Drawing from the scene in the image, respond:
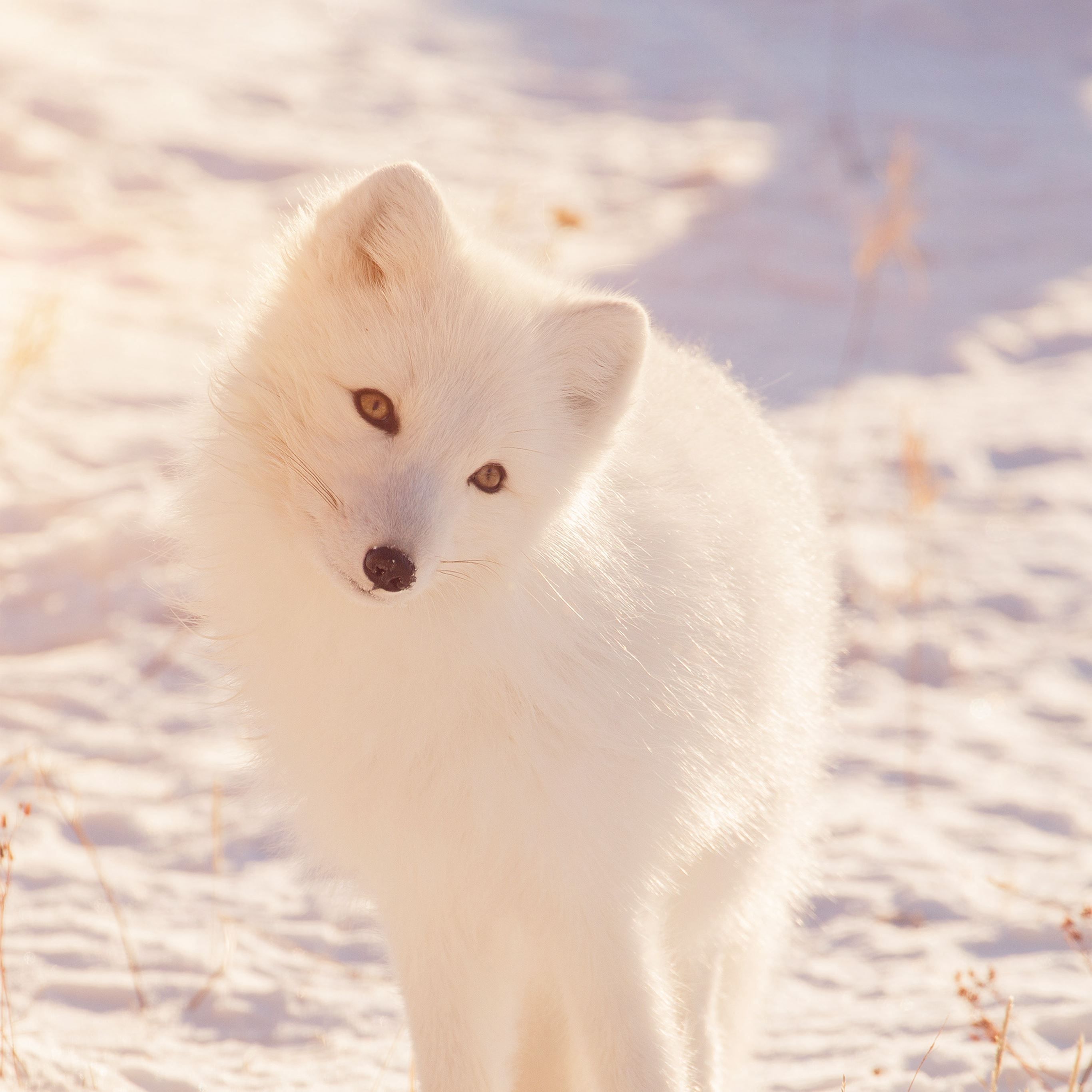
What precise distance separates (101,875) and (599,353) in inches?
74.9

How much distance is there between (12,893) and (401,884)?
156 cm

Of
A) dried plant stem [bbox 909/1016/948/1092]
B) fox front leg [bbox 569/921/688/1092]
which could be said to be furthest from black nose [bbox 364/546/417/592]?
dried plant stem [bbox 909/1016/948/1092]

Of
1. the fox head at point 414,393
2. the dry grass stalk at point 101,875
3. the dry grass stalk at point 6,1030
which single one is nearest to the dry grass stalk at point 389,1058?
the dry grass stalk at point 101,875

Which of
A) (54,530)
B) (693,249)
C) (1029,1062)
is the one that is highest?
(693,249)

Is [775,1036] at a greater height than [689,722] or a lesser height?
lesser

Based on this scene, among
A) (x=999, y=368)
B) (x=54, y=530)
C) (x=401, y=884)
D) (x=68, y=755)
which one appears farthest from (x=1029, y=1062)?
(x=999, y=368)

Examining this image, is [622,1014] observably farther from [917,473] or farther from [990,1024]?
[917,473]

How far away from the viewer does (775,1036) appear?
2959 millimetres

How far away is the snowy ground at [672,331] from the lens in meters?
2.97

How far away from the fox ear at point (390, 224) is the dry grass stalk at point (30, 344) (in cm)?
264

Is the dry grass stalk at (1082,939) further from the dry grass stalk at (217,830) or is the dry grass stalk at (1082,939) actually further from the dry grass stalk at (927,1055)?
the dry grass stalk at (217,830)

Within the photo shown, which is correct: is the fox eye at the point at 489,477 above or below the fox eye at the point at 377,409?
below

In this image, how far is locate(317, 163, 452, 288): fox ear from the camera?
1858 mm

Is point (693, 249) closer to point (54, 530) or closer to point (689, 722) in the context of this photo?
point (54, 530)
